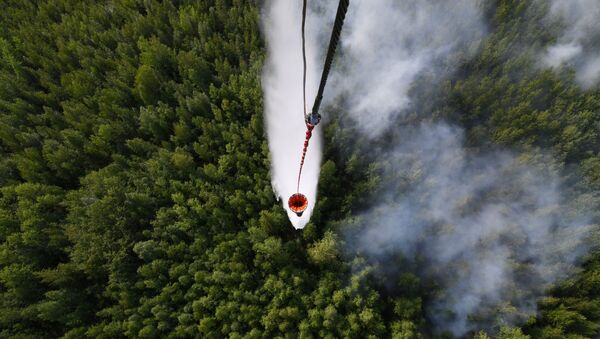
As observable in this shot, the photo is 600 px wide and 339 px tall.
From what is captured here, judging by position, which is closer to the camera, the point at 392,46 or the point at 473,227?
the point at 473,227

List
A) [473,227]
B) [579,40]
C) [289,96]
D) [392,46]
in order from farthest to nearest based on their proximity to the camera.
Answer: [579,40] < [392,46] < [289,96] < [473,227]

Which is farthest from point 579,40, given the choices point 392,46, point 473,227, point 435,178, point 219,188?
point 219,188

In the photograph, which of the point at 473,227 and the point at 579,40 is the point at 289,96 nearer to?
the point at 473,227

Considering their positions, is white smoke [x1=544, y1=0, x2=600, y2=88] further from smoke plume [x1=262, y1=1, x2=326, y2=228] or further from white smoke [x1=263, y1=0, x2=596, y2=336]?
smoke plume [x1=262, y1=1, x2=326, y2=228]

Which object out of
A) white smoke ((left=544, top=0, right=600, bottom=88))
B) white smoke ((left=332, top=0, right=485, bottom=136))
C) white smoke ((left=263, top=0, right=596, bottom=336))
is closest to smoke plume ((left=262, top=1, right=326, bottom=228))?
white smoke ((left=263, top=0, right=596, bottom=336))

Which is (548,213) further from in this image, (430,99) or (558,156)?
(430,99)

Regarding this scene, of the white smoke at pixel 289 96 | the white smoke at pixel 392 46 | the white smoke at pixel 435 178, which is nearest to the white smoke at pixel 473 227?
the white smoke at pixel 435 178
